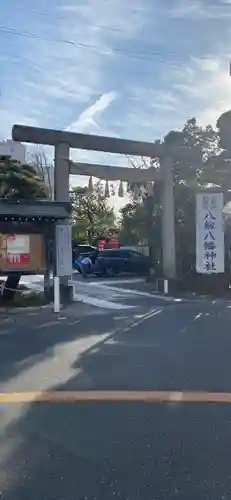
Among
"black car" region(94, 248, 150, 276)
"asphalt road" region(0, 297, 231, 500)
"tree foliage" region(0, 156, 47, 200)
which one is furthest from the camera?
"black car" region(94, 248, 150, 276)

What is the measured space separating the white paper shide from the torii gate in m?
2.56

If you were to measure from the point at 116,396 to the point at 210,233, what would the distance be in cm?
1353

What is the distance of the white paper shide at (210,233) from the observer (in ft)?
63.8

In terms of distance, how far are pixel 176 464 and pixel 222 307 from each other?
12.3 metres

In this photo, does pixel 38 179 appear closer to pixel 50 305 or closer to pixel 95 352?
pixel 50 305

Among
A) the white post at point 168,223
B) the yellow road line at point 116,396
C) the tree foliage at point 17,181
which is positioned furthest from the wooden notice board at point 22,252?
the yellow road line at point 116,396

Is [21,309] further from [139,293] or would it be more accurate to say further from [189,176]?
[189,176]

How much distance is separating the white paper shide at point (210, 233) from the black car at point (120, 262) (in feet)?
41.7

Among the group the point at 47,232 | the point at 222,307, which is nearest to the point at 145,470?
the point at 222,307

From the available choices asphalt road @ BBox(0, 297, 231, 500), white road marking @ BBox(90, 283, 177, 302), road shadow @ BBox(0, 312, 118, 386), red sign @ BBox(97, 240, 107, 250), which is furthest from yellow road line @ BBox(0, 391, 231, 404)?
red sign @ BBox(97, 240, 107, 250)

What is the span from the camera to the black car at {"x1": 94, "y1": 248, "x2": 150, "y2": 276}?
32.5 metres

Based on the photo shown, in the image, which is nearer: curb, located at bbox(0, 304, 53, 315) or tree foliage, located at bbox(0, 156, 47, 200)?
curb, located at bbox(0, 304, 53, 315)

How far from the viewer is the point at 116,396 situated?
651 cm

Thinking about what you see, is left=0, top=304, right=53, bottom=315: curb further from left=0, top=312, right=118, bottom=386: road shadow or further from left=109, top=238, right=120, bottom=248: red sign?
left=109, top=238, right=120, bottom=248: red sign
